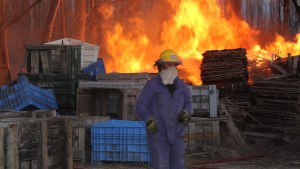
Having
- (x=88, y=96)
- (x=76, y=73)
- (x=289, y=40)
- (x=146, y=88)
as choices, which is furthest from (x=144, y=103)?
(x=289, y=40)

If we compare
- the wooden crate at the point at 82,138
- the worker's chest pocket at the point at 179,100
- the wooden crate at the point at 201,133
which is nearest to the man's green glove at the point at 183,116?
the worker's chest pocket at the point at 179,100

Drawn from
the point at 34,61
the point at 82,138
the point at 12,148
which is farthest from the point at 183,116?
the point at 34,61

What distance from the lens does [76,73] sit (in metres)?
13.7

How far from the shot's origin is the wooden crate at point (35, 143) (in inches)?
261

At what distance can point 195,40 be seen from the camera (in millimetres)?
26562

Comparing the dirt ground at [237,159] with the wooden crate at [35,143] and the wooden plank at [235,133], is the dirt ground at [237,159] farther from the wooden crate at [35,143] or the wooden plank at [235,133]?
the wooden crate at [35,143]

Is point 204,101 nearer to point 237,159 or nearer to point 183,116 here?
point 237,159

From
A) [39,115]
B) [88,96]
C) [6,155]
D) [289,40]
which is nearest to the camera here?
[6,155]

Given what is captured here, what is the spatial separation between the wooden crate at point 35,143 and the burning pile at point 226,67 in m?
9.99

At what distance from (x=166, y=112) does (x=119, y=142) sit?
4358 mm

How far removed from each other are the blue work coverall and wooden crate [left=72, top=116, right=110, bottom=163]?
4.46 metres

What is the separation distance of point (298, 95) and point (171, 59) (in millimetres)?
9075

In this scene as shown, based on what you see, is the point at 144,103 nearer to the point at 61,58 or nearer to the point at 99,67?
the point at 61,58

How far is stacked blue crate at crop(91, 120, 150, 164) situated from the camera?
1076cm
